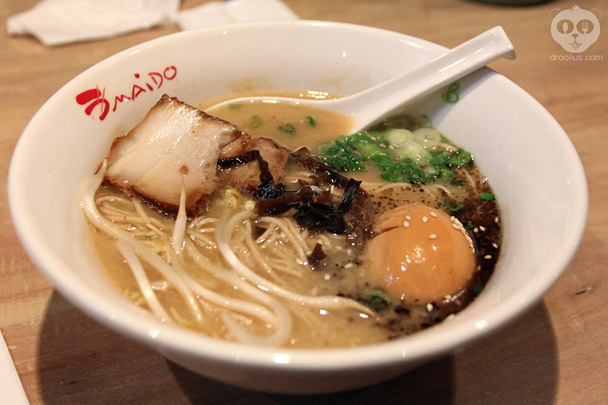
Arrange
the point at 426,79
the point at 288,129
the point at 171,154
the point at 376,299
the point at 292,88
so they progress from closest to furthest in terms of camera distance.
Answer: the point at 376,299
the point at 171,154
the point at 426,79
the point at 288,129
the point at 292,88

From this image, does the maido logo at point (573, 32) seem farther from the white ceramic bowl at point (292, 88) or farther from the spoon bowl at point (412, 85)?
the white ceramic bowl at point (292, 88)

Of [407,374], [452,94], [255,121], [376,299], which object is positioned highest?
[452,94]

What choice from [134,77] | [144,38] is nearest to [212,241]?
[134,77]

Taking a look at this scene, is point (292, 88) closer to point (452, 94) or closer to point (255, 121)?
point (255, 121)

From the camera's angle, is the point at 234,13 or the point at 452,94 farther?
the point at 234,13

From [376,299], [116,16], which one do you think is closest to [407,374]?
[376,299]

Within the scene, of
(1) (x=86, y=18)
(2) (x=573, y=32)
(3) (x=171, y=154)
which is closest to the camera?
(3) (x=171, y=154)

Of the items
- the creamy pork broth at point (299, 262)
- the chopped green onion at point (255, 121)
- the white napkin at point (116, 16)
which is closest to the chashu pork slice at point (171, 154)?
the creamy pork broth at point (299, 262)
